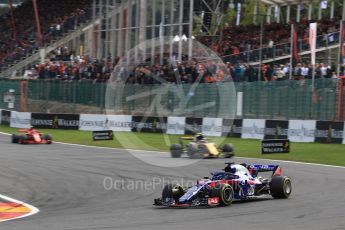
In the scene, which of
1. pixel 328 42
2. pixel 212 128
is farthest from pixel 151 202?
pixel 328 42

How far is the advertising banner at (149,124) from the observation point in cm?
3388

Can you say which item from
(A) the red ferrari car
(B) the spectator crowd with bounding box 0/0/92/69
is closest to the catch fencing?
(A) the red ferrari car

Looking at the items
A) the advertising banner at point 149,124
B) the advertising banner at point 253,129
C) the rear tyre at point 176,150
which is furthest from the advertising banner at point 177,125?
the rear tyre at point 176,150

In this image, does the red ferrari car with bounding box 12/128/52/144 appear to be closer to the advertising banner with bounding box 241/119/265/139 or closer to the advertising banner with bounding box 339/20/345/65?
the advertising banner with bounding box 241/119/265/139

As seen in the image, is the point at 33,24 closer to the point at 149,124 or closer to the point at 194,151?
the point at 149,124

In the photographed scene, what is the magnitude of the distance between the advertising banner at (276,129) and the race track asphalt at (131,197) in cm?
759

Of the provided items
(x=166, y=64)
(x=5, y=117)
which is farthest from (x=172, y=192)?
(x=5, y=117)

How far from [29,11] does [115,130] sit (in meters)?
27.3

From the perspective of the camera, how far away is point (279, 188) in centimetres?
1341

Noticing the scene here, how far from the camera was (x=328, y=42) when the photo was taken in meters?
37.4

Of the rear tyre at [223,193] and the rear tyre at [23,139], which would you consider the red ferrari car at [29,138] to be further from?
the rear tyre at [223,193]

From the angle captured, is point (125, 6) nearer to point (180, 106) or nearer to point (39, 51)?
point (39, 51)

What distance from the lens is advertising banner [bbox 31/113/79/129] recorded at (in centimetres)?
3628

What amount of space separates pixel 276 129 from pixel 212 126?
315 cm
